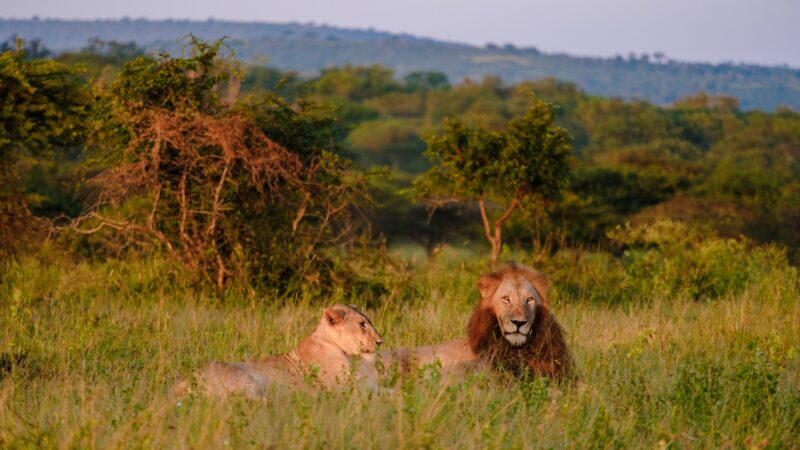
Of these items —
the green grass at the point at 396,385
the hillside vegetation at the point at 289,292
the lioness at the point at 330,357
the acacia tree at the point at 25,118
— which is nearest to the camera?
the green grass at the point at 396,385

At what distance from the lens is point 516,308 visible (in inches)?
259

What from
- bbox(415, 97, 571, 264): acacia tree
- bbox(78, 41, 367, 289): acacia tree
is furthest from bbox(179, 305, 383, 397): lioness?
bbox(415, 97, 571, 264): acacia tree

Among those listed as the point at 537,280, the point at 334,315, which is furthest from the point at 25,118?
the point at 537,280

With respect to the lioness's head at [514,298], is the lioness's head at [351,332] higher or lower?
lower

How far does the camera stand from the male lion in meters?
6.64

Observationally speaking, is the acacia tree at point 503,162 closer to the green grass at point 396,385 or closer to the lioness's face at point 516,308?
the green grass at point 396,385

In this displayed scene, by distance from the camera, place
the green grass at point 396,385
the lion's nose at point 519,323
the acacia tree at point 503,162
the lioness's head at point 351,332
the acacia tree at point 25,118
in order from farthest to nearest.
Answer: the acacia tree at point 503,162
the acacia tree at point 25,118
the lion's nose at point 519,323
the lioness's head at point 351,332
the green grass at point 396,385

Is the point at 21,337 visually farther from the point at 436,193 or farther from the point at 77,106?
the point at 436,193

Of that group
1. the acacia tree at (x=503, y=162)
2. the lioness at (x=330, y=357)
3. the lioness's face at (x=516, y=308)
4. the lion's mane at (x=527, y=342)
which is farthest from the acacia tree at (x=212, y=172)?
the lioness's face at (x=516, y=308)

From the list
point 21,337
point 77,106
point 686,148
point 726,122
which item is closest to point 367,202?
point 77,106

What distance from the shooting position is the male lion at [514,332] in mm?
6637

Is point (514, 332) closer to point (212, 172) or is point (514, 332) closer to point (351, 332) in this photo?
point (351, 332)

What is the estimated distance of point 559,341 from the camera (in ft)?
22.2

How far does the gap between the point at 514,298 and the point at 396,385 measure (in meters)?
0.91
